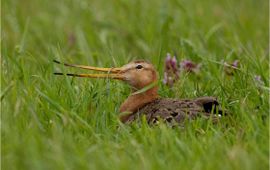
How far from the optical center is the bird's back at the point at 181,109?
19.7ft

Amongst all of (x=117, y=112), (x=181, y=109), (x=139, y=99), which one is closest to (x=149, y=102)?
(x=139, y=99)

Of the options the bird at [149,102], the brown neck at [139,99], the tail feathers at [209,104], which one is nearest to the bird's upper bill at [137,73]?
the bird at [149,102]

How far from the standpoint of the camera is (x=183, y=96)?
680cm

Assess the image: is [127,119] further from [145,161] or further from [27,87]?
[145,161]

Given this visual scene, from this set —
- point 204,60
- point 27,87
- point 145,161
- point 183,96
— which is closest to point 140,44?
point 204,60

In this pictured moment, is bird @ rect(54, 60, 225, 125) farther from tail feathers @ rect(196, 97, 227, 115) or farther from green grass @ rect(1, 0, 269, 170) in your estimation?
green grass @ rect(1, 0, 269, 170)

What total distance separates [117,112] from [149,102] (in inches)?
10.5

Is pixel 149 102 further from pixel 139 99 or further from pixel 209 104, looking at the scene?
pixel 209 104

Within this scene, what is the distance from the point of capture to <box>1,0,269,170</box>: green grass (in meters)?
5.07

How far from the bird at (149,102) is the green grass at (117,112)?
0.33 feet

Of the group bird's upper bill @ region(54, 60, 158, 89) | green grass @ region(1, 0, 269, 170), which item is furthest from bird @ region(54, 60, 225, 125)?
green grass @ region(1, 0, 269, 170)

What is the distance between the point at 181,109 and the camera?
6.06m

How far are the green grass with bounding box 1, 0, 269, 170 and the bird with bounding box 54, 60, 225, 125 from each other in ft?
0.33

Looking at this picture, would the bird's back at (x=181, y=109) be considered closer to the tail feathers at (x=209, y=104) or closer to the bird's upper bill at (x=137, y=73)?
the tail feathers at (x=209, y=104)
